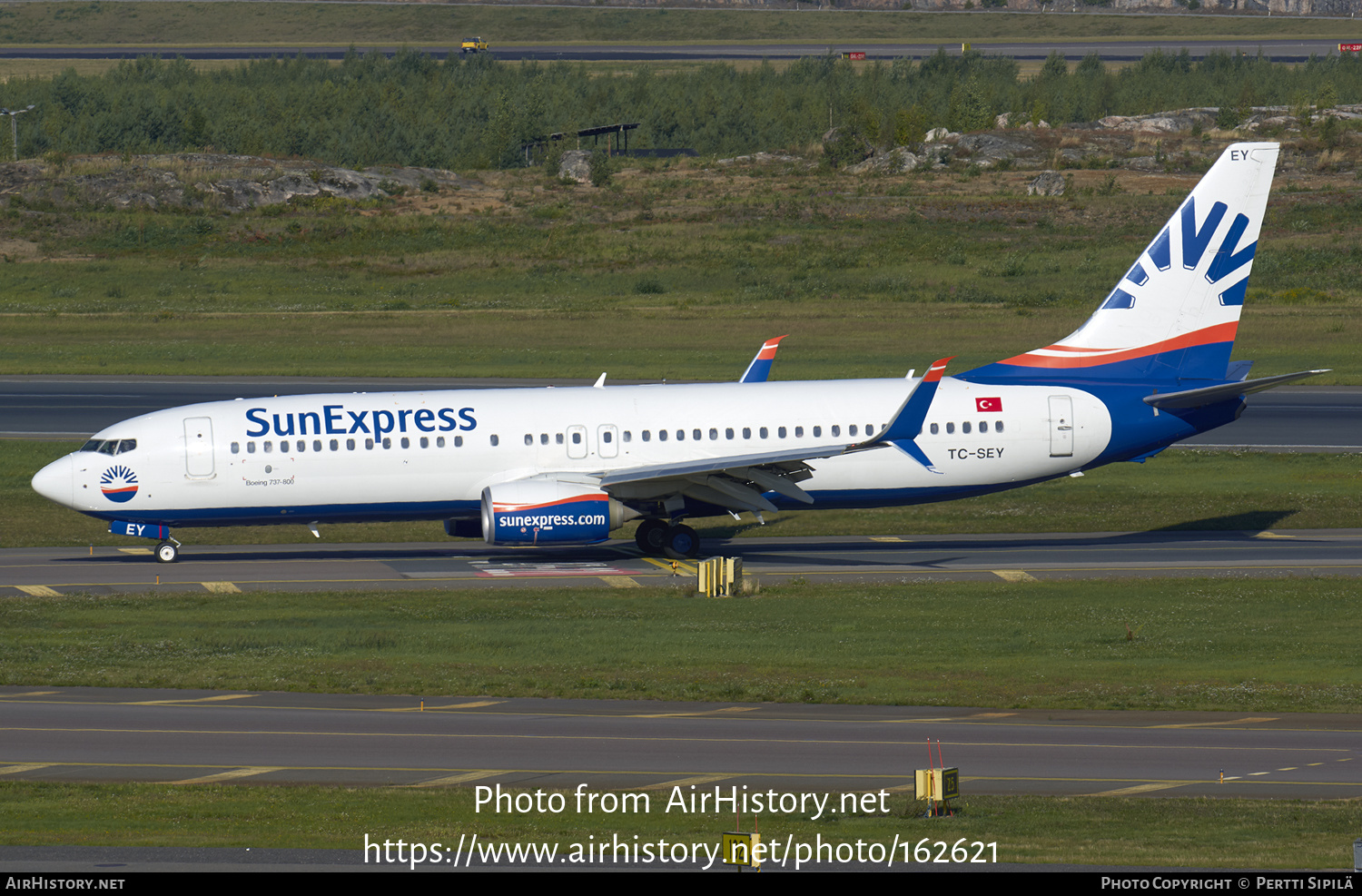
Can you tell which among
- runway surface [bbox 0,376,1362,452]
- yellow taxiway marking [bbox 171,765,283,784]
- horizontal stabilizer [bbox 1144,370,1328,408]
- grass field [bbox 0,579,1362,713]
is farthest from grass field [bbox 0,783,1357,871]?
runway surface [bbox 0,376,1362,452]

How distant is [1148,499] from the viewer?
4825cm

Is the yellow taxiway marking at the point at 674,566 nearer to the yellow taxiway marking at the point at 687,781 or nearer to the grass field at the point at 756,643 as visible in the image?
the grass field at the point at 756,643

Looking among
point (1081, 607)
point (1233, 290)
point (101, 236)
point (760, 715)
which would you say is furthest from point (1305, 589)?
point (101, 236)

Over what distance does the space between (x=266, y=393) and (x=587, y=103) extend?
400ft

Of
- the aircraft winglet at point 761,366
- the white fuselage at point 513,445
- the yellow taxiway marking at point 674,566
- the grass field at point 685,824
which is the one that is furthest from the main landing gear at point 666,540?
the grass field at point 685,824

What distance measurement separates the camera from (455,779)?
68.8 feet

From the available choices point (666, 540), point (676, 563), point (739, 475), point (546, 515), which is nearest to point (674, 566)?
point (676, 563)

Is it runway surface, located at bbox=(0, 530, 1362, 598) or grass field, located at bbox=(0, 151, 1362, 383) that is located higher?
grass field, located at bbox=(0, 151, 1362, 383)

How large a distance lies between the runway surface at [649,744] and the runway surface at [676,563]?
11.8 metres

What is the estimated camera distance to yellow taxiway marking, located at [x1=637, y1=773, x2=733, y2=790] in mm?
20391

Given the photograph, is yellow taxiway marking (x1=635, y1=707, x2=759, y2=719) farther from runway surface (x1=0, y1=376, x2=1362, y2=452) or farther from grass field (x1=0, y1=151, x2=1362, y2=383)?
grass field (x1=0, y1=151, x2=1362, y2=383)

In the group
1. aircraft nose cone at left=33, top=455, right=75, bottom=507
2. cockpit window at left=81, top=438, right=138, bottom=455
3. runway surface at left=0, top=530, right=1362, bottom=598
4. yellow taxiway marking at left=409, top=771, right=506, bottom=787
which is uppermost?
cockpit window at left=81, top=438, right=138, bottom=455

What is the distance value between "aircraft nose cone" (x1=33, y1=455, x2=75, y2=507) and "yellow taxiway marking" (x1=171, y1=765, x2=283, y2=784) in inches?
804

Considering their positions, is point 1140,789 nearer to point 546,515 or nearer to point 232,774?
point 232,774
